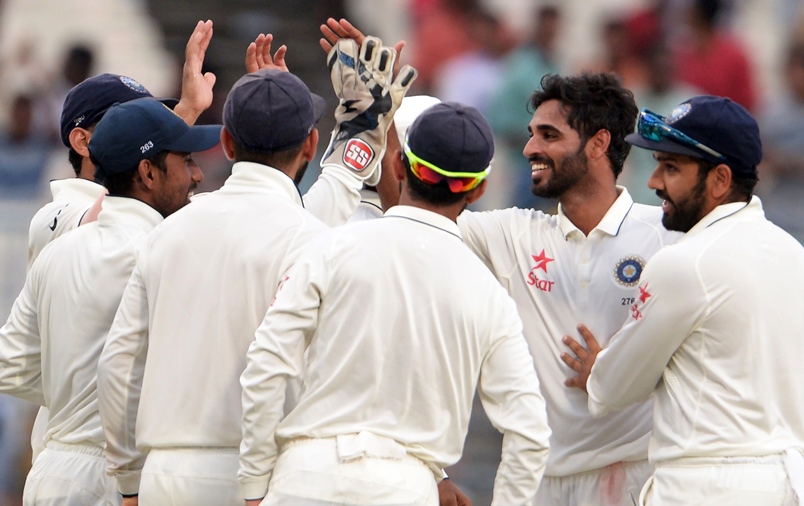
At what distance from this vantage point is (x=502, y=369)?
361cm

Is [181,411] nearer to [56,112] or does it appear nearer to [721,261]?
[721,261]

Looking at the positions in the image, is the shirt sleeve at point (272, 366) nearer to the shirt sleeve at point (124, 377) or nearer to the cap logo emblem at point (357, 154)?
the shirt sleeve at point (124, 377)

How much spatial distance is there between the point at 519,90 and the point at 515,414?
546 cm

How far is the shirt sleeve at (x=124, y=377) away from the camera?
3857mm

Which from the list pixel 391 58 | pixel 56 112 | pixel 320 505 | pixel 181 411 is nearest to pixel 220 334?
pixel 181 411

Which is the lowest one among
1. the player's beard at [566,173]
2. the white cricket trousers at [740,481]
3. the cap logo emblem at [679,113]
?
the white cricket trousers at [740,481]

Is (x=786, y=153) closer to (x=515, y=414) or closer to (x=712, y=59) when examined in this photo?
(x=712, y=59)

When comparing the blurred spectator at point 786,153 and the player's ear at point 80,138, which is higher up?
the player's ear at point 80,138

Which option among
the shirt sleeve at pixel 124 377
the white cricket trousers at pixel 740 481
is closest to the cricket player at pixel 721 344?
the white cricket trousers at pixel 740 481

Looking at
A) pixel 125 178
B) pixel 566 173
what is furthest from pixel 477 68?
pixel 125 178

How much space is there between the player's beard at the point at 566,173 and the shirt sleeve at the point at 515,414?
115 centimetres

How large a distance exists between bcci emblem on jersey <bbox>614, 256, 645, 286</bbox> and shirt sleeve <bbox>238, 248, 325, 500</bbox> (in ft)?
4.52

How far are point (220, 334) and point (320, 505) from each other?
0.61m

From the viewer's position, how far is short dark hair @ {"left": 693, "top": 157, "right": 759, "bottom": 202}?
13.3 ft
